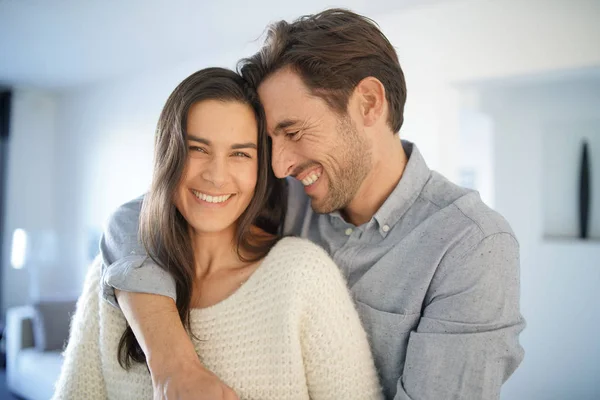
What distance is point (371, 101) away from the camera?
1367mm

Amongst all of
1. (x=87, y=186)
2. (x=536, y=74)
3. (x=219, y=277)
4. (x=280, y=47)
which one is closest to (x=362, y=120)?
(x=280, y=47)

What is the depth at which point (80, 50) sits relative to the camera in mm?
4297

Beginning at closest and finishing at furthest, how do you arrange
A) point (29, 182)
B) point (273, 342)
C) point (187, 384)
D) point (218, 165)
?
point (187, 384), point (273, 342), point (218, 165), point (29, 182)

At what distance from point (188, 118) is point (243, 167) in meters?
0.20

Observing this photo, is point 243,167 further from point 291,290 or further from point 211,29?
point 211,29

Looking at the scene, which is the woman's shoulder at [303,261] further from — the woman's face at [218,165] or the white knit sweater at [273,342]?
the woman's face at [218,165]

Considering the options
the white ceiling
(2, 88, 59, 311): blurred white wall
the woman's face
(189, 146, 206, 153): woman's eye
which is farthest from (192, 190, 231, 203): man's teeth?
(2, 88, 59, 311): blurred white wall

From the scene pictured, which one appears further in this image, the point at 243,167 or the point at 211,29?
the point at 211,29

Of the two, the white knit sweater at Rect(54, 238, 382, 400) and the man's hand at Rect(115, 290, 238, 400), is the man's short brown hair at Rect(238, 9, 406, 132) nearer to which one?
the white knit sweater at Rect(54, 238, 382, 400)

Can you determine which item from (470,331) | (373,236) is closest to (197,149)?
(373,236)

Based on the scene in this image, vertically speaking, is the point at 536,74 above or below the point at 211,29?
below

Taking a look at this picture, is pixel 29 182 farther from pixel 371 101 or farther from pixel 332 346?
pixel 332 346

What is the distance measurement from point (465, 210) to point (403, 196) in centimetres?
19

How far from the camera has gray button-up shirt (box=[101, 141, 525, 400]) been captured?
0.99 m
